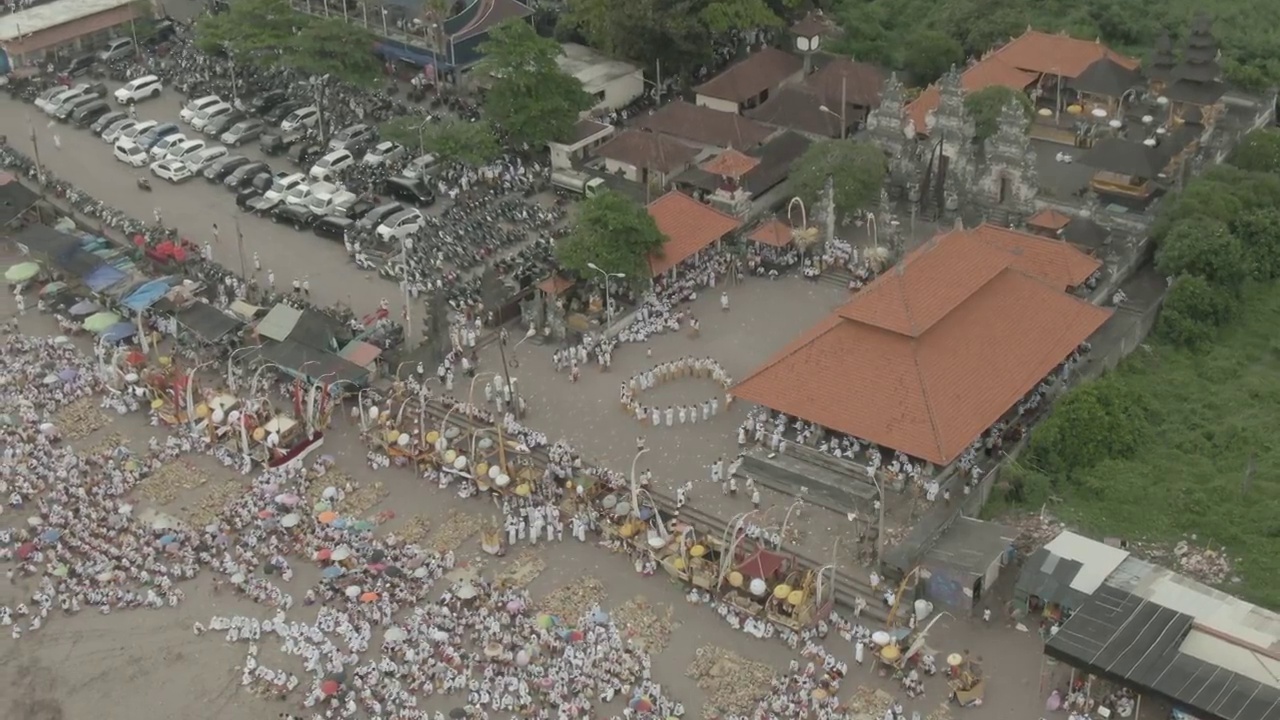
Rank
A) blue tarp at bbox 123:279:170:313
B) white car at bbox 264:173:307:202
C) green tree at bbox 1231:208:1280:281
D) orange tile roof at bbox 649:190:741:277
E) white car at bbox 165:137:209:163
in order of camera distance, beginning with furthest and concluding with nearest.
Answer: white car at bbox 165:137:209:163 < white car at bbox 264:173:307:202 < orange tile roof at bbox 649:190:741:277 < blue tarp at bbox 123:279:170:313 < green tree at bbox 1231:208:1280:281

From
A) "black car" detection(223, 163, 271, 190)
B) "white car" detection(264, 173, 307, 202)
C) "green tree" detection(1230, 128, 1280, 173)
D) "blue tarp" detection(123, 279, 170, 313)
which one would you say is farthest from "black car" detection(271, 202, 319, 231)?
"green tree" detection(1230, 128, 1280, 173)

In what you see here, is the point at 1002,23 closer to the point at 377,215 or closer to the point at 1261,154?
the point at 1261,154

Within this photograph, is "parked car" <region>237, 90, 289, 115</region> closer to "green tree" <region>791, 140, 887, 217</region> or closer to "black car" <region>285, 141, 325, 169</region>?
"black car" <region>285, 141, 325, 169</region>

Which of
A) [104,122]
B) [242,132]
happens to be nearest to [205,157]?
[242,132]

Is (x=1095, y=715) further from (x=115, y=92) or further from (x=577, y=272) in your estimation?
(x=115, y=92)

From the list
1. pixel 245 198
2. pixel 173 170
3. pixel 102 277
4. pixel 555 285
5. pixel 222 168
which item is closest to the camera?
pixel 555 285

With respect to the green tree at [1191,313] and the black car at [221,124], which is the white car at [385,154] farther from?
the green tree at [1191,313]

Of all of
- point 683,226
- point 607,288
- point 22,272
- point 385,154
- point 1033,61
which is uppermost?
point 1033,61
